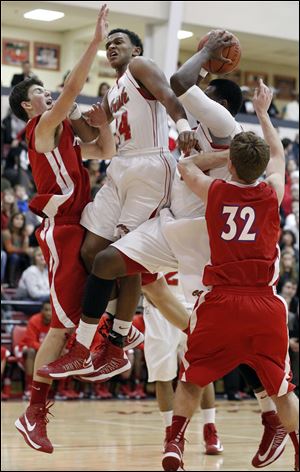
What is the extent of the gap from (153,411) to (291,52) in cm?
1134

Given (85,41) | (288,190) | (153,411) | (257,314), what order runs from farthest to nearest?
(85,41) → (288,190) → (153,411) → (257,314)

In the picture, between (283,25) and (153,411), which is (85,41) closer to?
(283,25)

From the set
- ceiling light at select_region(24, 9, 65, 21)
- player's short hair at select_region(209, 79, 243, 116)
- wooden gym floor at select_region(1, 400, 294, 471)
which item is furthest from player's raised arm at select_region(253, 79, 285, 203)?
ceiling light at select_region(24, 9, 65, 21)

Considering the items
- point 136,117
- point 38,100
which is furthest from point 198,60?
point 38,100

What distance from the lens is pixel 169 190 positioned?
647 cm

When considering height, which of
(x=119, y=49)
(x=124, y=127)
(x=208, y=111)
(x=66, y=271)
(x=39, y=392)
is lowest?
(x=39, y=392)

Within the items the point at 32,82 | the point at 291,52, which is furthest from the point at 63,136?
the point at 291,52

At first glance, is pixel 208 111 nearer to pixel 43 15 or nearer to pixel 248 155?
pixel 248 155

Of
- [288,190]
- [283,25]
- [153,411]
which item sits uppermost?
[283,25]

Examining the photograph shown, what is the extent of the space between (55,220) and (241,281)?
4.32 feet

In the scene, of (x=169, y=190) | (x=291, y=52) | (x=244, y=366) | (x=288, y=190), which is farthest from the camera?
(x=291, y=52)

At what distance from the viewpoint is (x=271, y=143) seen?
6.28 metres

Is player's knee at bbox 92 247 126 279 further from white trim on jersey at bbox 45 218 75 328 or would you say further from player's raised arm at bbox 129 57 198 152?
player's raised arm at bbox 129 57 198 152

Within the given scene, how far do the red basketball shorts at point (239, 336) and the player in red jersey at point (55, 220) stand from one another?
860 millimetres
